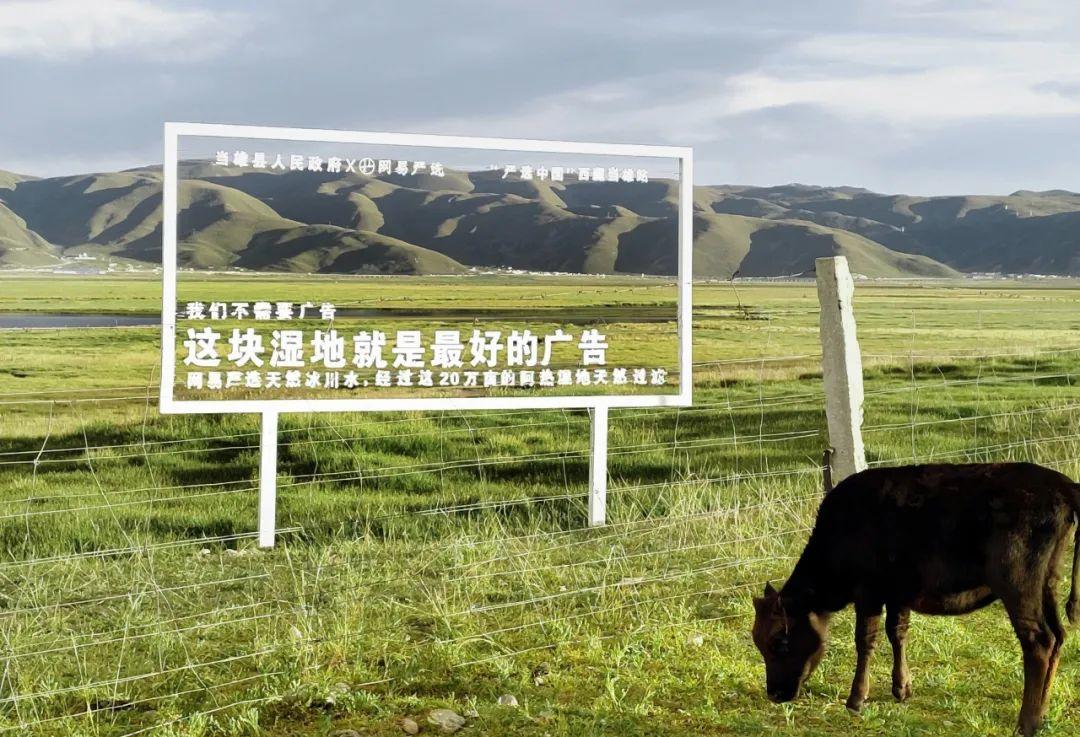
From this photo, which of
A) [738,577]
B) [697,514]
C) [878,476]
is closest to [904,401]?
[697,514]

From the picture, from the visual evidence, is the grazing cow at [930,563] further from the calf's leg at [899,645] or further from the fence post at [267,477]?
Answer: the fence post at [267,477]

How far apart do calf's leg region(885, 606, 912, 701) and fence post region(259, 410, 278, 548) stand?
190 inches

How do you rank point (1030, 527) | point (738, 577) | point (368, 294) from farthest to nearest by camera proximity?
point (368, 294) → point (738, 577) → point (1030, 527)

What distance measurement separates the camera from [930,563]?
4312 mm

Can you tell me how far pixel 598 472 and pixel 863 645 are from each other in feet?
13.9

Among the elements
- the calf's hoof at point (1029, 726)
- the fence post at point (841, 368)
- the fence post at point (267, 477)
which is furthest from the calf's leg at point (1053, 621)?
the fence post at point (267, 477)

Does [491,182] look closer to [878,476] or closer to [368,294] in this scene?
[368,294]

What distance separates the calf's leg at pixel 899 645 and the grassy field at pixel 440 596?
0.26 feet

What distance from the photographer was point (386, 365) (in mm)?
7906

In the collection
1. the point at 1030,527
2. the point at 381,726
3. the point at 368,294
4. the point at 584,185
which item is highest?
the point at 584,185

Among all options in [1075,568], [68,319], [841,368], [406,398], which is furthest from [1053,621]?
[68,319]

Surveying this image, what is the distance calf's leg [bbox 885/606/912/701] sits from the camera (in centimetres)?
449

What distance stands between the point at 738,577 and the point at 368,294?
3.34 metres

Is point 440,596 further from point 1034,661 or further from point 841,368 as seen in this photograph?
point 1034,661
